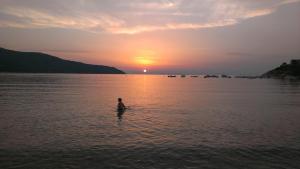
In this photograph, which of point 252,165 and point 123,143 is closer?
point 252,165

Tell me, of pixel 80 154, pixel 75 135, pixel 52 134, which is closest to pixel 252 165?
pixel 80 154

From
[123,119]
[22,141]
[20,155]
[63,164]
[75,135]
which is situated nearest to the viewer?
[63,164]

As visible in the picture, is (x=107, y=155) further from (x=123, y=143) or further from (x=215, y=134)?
(x=215, y=134)

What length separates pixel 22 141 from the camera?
2411 centimetres

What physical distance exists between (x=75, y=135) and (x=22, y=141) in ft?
15.5

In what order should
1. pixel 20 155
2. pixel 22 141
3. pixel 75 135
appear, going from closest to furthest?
1. pixel 20 155
2. pixel 22 141
3. pixel 75 135

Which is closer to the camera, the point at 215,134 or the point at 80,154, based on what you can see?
the point at 80,154

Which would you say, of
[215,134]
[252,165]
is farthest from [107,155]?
[215,134]

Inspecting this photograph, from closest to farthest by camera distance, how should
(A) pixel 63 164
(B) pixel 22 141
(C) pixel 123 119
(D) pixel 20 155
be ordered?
(A) pixel 63 164
(D) pixel 20 155
(B) pixel 22 141
(C) pixel 123 119

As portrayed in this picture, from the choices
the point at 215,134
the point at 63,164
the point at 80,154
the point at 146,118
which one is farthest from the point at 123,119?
the point at 63,164

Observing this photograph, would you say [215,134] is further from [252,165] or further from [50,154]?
[50,154]

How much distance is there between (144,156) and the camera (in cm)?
2048

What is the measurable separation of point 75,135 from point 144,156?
9.31 metres

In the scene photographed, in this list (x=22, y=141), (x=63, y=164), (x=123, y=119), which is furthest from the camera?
(x=123, y=119)
